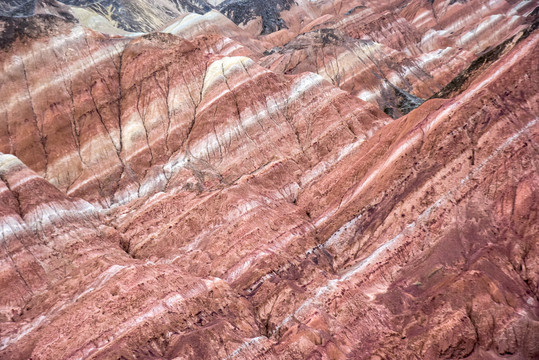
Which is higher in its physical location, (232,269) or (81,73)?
(81,73)

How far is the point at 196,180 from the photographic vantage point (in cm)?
5766

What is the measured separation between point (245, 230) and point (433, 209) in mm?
17139

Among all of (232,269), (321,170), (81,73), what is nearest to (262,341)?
(232,269)

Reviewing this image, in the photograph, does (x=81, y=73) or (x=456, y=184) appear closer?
(x=456, y=184)

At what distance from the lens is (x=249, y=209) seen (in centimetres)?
5031

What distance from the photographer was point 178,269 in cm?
4397

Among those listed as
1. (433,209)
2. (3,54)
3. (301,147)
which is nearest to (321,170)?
(301,147)

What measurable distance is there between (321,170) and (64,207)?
27.6m

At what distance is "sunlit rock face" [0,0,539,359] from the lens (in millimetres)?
36375

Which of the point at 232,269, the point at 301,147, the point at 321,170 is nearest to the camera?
the point at 232,269

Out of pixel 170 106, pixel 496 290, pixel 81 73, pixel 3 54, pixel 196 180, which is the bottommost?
pixel 496 290

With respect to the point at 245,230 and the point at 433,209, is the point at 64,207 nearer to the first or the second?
the point at 245,230

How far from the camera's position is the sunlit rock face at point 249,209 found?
36.4 meters

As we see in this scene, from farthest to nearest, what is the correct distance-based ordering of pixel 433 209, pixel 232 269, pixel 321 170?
pixel 321 170, pixel 232 269, pixel 433 209
